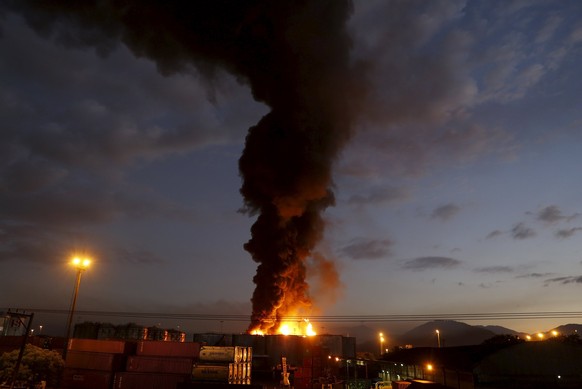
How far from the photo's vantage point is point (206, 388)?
29984 millimetres

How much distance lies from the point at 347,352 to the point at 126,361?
41.1 m

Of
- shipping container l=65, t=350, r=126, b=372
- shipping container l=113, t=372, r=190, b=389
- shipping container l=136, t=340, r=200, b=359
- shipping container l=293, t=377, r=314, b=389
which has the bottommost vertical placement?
shipping container l=293, t=377, r=314, b=389

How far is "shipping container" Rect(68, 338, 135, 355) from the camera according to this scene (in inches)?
1699

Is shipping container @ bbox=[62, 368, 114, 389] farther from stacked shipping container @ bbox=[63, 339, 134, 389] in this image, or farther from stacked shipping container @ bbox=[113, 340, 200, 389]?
stacked shipping container @ bbox=[113, 340, 200, 389]

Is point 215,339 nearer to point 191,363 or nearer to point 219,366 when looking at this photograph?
point 191,363

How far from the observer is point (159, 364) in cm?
4081

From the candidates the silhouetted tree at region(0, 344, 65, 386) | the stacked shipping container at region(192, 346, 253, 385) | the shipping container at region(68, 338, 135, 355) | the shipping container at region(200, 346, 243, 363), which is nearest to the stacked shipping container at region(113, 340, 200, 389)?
the shipping container at region(68, 338, 135, 355)

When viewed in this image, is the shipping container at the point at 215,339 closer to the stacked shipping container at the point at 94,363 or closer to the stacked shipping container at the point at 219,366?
the stacked shipping container at the point at 94,363

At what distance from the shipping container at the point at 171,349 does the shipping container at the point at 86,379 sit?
3768 mm

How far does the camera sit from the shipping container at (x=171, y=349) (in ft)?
136

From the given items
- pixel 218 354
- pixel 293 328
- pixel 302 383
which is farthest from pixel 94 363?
pixel 293 328

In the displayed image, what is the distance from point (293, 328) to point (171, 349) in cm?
2878

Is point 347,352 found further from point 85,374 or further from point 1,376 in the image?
point 1,376

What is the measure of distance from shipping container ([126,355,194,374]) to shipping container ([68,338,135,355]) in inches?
77.3
